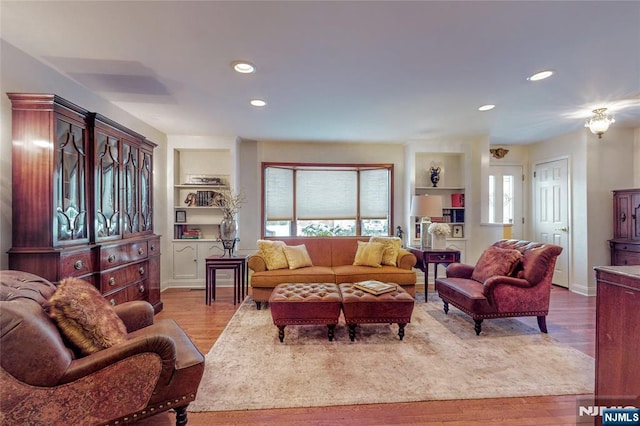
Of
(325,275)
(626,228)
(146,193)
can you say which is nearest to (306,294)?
(325,275)

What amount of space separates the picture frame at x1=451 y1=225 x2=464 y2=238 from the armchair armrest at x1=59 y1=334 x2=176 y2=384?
4816 mm

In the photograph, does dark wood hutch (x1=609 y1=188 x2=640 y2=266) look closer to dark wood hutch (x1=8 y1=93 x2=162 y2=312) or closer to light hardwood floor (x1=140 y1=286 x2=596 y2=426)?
light hardwood floor (x1=140 y1=286 x2=596 y2=426)

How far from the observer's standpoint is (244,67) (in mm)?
2500

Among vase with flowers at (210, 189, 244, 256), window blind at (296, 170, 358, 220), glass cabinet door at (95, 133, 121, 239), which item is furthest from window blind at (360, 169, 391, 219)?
glass cabinet door at (95, 133, 121, 239)

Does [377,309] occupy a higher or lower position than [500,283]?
lower

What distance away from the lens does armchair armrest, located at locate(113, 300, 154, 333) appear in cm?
207

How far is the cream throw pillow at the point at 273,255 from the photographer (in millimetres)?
3896

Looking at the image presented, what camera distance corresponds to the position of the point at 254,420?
69.4 inches

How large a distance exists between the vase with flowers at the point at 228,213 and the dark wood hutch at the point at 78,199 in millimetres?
1002

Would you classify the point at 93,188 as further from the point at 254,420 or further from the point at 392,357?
the point at 392,357

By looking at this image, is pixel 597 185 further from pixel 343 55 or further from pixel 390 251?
pixel 343 55

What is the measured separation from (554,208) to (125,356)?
6.16m

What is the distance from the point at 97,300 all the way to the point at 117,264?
1.33 m

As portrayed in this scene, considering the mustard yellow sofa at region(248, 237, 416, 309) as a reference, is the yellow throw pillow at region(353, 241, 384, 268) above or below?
above
